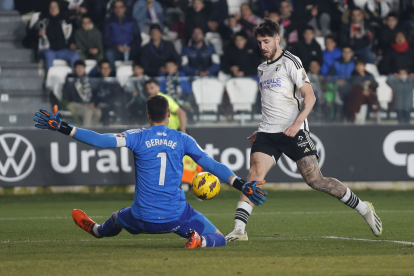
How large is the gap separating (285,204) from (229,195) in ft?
5.48

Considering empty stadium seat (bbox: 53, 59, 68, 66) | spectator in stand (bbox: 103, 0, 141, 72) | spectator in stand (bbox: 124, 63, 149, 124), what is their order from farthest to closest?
spectator in stand (bbox: 103, 0, 141, 72)
empty stadium seat (bbox: 53, 59, 68, 66)
spectator in stand (bbox: 124, 63, 149, 124)

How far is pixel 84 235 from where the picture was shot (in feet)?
23.0

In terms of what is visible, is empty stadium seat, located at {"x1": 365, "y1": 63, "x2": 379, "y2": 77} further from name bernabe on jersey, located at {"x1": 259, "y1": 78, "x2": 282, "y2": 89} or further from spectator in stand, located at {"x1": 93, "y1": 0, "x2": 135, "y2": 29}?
name bernabe on jersey, located at {"x1": 259, "y1": 78, "x2": 282, "y2": 89}

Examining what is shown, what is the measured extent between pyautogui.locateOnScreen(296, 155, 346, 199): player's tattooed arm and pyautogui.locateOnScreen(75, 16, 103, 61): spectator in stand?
9.43 m

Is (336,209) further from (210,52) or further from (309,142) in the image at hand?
(210,52)

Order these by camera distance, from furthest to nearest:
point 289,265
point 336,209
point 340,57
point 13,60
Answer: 1. point 13,60
2. point 340,57
3. point 336,209
4. point 289,265

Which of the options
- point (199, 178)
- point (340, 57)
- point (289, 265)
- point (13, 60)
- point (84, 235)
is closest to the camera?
point (289, 265)

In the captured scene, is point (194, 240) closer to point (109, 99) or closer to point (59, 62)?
point (109, 99)

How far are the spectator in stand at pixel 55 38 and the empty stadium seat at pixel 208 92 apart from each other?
12.5 feet

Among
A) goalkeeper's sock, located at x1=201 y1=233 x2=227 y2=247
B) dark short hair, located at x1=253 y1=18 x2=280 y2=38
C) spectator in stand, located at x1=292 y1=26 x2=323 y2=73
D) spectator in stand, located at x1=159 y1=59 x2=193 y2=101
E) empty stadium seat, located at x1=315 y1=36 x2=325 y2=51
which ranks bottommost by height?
goalkeeper's sock, located at x1=201 y1=233 x2=227 y2=247

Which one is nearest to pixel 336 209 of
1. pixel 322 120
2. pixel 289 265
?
pixel 322 120

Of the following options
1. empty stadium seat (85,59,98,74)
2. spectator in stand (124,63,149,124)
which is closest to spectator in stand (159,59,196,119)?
spectator in stand (124,63,149,124)

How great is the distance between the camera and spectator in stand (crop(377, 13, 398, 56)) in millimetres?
15461

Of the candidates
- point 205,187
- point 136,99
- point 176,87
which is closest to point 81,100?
point 136,99
